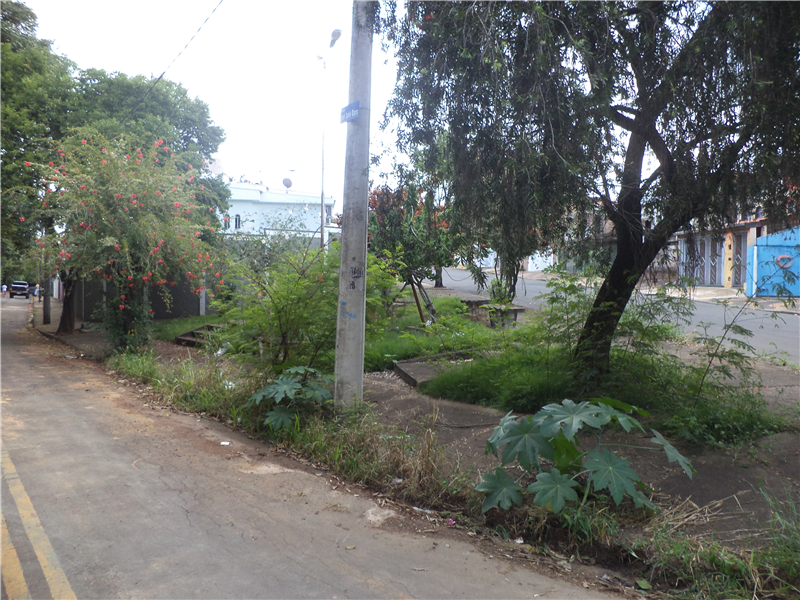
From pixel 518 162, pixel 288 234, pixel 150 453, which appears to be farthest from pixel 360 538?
pixel 288 234

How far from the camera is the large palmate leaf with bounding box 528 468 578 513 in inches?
160

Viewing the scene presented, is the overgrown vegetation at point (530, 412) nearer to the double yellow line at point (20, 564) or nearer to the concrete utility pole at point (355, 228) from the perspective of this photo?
the concrete utility pole at point (355, 228)

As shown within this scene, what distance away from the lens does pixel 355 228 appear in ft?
22.4

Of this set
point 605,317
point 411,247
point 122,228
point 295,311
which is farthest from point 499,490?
point 122,228

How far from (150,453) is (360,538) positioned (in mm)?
3258

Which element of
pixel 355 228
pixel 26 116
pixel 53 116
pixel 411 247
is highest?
pixel 53 116

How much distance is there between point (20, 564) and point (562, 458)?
3985mm

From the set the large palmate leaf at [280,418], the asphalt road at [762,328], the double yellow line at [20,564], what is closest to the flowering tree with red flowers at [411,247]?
the asphalt road at [762,328]

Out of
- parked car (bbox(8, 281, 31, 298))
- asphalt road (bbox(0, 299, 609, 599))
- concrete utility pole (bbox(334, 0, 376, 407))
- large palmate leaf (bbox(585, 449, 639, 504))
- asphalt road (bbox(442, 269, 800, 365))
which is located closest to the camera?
asphalt road (bbox(0, 299, 609, 599))

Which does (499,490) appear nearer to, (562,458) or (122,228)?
(562,458)

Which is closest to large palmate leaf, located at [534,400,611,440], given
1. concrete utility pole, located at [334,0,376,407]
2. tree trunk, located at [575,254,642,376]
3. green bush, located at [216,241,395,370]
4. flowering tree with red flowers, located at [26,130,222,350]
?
tree trunk, located at [575,254,642,376]

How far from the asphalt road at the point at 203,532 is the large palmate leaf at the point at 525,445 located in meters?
0.74

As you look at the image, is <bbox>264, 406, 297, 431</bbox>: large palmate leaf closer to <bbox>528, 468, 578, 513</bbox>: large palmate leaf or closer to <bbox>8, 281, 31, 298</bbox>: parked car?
<bbox>528, 468, 578, 513</bbox>: large palmate leaf

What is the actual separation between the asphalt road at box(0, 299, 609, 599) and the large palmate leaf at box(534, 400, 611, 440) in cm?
99
